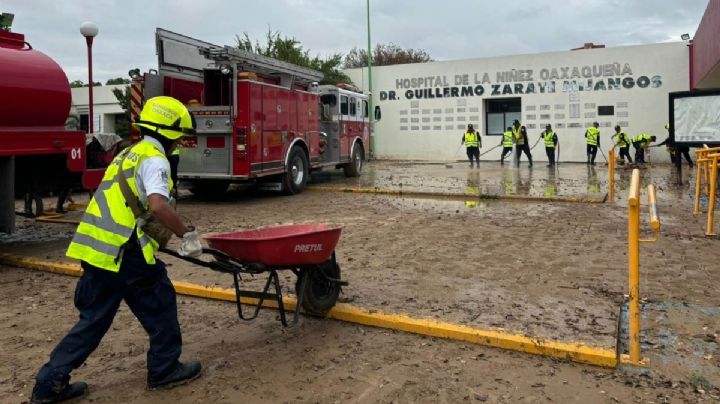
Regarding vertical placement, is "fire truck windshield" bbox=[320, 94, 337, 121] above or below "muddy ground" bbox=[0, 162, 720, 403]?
above

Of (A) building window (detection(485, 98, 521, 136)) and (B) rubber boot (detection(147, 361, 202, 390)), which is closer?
(B) rubber boot (detection(147, 361, 202, 390))

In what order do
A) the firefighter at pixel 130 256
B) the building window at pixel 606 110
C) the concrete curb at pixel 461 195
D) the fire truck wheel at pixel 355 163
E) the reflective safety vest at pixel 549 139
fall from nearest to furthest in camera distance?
the firefighter at pixel 130 256, the concrete curb at pixel 461 195, the fire truck wheel at pixel 355 163, the reflective safety vest at pixel 549 139, the building window at pixel 606 110

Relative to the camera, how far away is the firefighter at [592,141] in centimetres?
2294

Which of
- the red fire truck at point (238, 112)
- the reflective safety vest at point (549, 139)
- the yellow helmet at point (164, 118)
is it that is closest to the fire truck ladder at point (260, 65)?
the red fire truck at point (238, 112)

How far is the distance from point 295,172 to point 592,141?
14260 millimetres

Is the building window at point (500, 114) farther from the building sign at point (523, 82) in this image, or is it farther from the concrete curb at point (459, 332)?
the concrete curb at point (459, 332)

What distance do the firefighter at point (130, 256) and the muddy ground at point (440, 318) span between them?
267 mm

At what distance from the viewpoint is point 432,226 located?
29.1 ft

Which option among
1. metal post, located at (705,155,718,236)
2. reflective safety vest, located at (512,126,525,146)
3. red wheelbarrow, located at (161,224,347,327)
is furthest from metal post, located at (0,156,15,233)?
reflective safety vest, located at (512,126,525,146)

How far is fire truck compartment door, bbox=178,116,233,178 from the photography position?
1119 cm

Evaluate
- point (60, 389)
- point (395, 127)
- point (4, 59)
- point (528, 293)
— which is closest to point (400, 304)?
point (528, 293)

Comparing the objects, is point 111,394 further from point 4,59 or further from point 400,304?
point 4,59

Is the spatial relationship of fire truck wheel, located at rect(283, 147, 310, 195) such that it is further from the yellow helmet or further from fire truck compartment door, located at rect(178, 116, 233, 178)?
the yellow helmet

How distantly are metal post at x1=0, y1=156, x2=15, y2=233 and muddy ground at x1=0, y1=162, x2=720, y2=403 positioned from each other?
555mm
